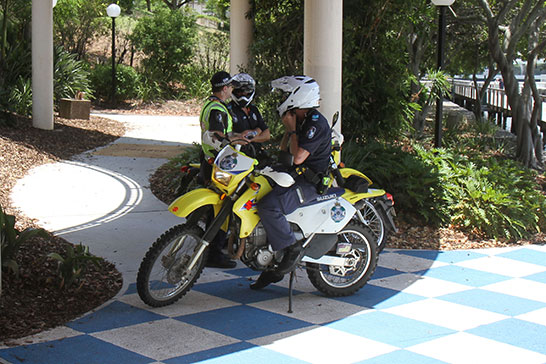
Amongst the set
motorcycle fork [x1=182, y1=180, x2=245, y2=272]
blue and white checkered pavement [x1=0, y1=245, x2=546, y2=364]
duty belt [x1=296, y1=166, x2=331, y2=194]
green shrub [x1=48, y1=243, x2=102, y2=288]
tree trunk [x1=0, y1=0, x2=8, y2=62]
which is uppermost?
tree trunk [x1=0, y1=0, x2=8, y2=62]

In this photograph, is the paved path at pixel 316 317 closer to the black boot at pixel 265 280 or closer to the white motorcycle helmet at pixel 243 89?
the black boot at pixel 265 280

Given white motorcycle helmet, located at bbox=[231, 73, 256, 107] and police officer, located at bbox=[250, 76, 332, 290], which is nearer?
police officer, located at bbox=[250, 76, 332, 290]

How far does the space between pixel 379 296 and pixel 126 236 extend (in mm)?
3148

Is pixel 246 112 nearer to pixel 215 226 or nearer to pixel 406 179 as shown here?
pixel 215 226

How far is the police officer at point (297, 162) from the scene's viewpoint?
20.3 ft

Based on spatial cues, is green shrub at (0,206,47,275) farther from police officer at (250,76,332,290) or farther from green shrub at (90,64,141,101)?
green shrub at (90,64,141,101)

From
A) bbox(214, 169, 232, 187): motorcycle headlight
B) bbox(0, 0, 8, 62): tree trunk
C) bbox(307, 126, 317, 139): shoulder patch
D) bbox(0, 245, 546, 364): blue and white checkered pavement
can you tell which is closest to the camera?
bbox(0, 245, 546, 364): blue and white checkered pavement

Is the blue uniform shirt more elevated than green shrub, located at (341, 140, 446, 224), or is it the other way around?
the blue uniform shirt

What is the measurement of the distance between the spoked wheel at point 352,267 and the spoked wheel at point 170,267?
1.09m

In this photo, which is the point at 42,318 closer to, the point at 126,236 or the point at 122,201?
the point at 126,236

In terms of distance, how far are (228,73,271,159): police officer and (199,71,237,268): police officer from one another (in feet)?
0.36

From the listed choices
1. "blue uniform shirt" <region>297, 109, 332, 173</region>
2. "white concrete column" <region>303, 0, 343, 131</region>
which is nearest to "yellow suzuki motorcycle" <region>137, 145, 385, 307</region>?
"blue uniform shirt" <region>297, 109, 332, 173</region>

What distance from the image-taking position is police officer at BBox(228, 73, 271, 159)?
24.7ft

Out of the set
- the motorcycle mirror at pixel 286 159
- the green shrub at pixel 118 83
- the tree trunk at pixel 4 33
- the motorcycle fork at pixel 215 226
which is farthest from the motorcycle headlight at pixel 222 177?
the green shrub at pixel 118 83
